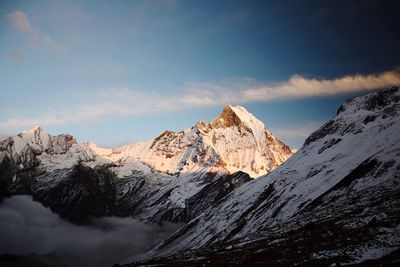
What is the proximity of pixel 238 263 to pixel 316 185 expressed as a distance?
396 feet

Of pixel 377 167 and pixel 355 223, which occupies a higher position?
pixel 377 167

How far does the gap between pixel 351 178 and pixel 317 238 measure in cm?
9163

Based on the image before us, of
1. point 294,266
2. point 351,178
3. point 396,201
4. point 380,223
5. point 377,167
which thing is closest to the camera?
point 294,266

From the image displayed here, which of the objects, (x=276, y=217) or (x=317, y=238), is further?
(x=276, y=217)

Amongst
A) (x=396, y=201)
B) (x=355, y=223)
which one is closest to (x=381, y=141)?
(x=396, y=201)

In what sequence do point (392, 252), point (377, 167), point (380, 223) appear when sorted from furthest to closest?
point (377, 167) → point (380, 223) → point (392, 252)

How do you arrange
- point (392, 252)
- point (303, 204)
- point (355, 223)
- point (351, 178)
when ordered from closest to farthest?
point (392, 252) < point (355, 223) < point (351, 178) < point (303, 204)

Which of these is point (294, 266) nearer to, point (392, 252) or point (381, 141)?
point (392, 252)

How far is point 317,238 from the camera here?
279ft

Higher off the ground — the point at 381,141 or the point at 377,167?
the point at 381,141

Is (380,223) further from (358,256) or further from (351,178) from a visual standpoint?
(351,178)

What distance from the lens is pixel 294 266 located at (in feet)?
212

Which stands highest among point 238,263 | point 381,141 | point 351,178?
point 381,141

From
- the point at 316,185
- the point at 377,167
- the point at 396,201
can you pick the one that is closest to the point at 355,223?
the point at 396,201
